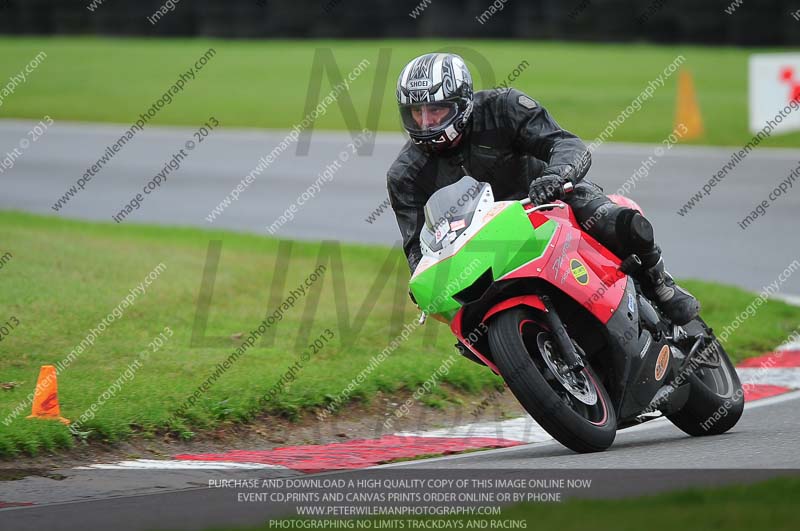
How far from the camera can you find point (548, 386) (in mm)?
6023

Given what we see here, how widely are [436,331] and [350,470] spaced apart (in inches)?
147

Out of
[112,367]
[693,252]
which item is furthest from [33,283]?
[693,252]

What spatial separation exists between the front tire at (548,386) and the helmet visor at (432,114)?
→ 1190mm

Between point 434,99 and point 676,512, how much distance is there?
2.75m

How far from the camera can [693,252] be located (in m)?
13.8

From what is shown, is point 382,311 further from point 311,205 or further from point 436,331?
point 311,205

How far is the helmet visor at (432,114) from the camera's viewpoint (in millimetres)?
6773

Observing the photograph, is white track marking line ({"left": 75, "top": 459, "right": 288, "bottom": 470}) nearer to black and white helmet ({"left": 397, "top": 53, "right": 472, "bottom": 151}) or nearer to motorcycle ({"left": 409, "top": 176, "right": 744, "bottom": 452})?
motorcycle ({"left": 409, "top": 176, "right": 744, "bottom": 452})

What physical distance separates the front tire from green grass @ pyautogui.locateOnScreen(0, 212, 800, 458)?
2.09 meters

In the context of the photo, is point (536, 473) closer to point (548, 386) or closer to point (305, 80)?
point (548, 386)

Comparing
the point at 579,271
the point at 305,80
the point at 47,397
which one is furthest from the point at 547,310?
the point at 305,80

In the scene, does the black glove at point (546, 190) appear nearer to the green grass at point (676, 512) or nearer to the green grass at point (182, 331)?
the green grass at point (676, 512)

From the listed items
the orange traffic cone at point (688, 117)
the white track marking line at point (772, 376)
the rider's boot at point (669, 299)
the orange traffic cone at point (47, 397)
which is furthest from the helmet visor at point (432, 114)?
the orange traffic cone at point (688, 117)

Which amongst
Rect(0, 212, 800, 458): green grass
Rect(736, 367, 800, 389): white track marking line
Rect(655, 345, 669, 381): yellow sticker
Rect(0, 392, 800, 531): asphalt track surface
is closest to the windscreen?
Rect(0, 392, 800, 531): asphalt track surface
